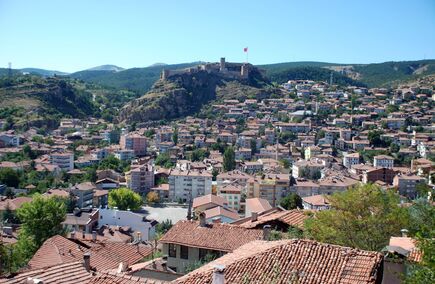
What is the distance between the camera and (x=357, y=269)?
6.90 metres

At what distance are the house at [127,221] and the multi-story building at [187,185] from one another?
810 inches

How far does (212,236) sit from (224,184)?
3884cm

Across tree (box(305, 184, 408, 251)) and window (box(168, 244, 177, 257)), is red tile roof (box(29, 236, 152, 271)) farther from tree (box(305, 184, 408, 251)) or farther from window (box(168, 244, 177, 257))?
tree (box(305, 184, 408, 251))

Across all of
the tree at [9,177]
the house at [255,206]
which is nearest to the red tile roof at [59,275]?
the house at [255,206]

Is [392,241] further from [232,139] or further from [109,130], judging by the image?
[109,130]

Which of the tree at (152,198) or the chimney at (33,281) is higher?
the chimney at (33,281)

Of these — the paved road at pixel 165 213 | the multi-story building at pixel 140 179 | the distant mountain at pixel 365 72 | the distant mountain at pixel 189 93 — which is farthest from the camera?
the distant mountain at pixel 365 72

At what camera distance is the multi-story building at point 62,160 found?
6462 centimetres

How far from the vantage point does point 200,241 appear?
12.8 m

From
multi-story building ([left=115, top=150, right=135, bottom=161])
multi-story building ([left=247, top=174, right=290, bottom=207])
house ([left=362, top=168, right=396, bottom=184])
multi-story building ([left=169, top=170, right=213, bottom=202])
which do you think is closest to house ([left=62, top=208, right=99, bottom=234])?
multi-story building ([left=247, top=174, right=290, bottom=207])

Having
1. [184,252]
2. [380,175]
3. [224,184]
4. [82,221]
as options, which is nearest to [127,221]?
[82,221]

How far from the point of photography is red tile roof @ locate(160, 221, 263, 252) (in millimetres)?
12547

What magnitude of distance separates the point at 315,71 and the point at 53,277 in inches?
5803

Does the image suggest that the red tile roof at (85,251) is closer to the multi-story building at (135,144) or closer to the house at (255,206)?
the house at (255,206)
